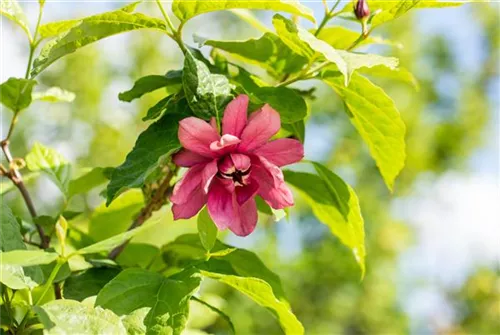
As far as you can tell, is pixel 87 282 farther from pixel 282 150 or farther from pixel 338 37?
pixel 338 37

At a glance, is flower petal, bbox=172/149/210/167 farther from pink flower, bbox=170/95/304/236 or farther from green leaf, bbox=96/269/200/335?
green leaf, bbox=96/269/200/335

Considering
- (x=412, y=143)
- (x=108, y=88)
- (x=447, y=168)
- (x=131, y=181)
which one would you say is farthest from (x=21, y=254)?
(x=447, y=168)

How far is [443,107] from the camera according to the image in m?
8.08

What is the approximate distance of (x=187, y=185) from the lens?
683mm

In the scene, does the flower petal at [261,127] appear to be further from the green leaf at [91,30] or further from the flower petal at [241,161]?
the green leaf at [91,30]

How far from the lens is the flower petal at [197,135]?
2.18 ft

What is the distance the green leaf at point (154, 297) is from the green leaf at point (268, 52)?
0.28 m

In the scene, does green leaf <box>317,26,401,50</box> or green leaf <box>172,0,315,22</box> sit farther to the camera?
green leaf <box>317,26,401,50</box>

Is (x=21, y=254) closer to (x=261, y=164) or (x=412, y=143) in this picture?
(x=261, y=164)

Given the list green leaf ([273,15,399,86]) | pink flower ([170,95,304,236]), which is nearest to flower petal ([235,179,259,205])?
pink flower ([170,95,304,236])

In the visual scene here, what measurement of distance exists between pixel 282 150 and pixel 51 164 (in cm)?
39

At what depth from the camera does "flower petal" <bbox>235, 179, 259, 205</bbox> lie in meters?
0.70

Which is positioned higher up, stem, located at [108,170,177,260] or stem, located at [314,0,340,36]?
stem, located at [314,0,340,36]

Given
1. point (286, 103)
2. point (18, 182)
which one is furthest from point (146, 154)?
point (18, 182)
